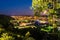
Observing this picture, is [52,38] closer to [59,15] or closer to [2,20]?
[2,20]

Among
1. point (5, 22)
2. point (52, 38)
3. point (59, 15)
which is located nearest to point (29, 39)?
point (5, 22)

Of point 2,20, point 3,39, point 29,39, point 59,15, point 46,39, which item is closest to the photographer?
point 3,39

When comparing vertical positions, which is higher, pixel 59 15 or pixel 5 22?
pixel 5 22

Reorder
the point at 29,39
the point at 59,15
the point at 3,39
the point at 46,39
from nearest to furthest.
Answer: the point at 3,39 < the point at 29,39 < the point at 46,39 < the point at 59,15

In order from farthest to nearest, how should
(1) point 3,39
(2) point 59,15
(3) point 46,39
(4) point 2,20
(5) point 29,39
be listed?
(2) point 59,15 < (3) point 46,39 < (4) point 2,20 < (5) point 29,39 < (1) point 3,39

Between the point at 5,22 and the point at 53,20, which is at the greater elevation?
the point at 5,22

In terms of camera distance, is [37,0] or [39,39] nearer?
[39,39]

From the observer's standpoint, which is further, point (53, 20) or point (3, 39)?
point (53, 20)

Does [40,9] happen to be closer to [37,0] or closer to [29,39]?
[37,0]

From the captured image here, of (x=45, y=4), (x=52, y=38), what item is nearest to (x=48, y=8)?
(x=45, y=4)
